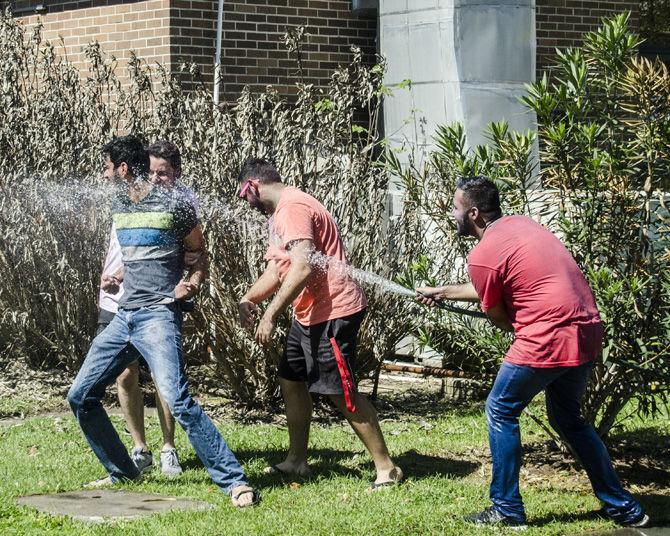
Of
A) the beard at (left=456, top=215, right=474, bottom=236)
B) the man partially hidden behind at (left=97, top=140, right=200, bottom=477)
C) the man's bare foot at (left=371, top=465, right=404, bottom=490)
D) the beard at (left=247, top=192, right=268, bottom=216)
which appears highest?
the beard at (left=247, top=192, right=268, bottom=216)

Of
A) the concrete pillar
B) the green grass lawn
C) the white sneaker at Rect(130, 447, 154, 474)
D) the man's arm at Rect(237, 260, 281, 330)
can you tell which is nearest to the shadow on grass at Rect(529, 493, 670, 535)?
the green grass lawn

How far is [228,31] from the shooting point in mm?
12148

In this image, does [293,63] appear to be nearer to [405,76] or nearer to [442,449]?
[405,76]

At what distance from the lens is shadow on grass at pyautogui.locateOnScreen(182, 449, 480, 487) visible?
746 centimetres

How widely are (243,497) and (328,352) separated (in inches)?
38.4

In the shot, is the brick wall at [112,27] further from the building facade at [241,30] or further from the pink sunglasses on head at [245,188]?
the pink sunglasses on head at [245,188]

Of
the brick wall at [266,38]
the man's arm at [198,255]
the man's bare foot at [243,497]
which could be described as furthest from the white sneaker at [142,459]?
the brick wall at [266,38]

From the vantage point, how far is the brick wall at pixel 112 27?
468 inches

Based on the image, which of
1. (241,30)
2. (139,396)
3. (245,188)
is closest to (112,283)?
(139,396)

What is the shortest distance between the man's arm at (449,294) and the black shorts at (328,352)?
2.09ft

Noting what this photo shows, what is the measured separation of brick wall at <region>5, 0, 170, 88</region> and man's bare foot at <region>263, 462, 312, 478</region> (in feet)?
17.9

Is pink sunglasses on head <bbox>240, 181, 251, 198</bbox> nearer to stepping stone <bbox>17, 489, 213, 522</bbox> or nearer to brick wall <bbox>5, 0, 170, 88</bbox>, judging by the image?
stepping stone <bbox>17, 489, 213, 522</bbox>

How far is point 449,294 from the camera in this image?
651cm

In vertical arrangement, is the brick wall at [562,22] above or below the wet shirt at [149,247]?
above
